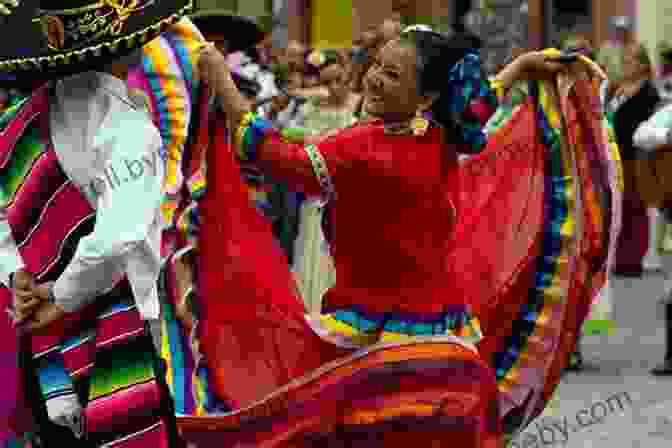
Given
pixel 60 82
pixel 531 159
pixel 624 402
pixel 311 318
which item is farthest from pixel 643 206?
pixel 60 82

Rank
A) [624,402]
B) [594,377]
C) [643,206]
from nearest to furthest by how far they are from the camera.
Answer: [624,402] → [594,377] → [643,206]

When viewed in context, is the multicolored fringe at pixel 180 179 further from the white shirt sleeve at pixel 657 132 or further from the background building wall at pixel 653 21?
the background building wall at pixel 653 21

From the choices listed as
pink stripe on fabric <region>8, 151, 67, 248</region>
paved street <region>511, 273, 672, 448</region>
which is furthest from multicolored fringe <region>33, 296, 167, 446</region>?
paved street <region>511, 273, 672, 448</region>

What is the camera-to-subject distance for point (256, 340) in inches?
196

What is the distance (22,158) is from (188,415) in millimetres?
1260

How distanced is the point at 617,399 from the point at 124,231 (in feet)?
15.3

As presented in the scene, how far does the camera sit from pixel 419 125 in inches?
183

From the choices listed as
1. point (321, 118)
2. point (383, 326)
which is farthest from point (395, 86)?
point (321, 118)

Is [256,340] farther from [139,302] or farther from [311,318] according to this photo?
[139,302]

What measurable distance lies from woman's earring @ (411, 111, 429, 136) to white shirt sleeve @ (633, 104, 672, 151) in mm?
3944

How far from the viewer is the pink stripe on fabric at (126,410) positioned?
383 centimetres

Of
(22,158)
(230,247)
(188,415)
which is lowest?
(188,415)

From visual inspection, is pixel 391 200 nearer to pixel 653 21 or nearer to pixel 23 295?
pixel 23 295

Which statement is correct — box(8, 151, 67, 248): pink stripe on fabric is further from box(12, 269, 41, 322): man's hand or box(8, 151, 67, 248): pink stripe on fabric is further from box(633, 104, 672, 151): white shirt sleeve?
box(633, 104, 672, 151): white shirt sleeve
